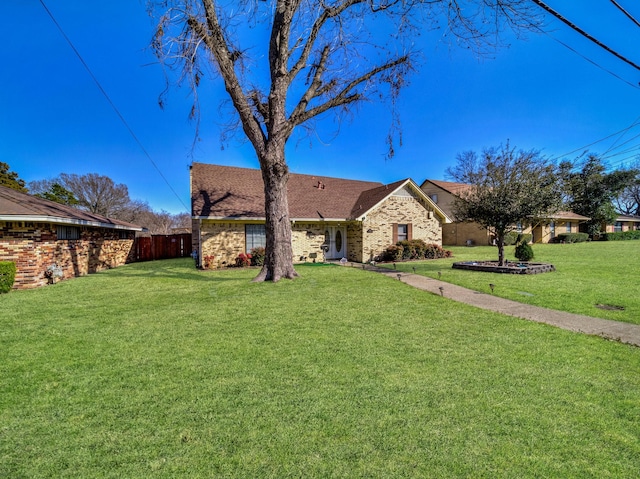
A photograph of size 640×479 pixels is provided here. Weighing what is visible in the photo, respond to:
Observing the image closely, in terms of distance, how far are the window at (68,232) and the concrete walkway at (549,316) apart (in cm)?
1333

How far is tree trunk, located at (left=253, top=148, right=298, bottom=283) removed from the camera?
950 cm

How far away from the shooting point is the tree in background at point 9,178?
24219 millimetres

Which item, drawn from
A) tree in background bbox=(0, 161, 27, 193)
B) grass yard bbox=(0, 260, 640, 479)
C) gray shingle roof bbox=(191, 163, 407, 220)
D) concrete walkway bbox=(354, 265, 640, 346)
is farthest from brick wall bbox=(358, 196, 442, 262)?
tree in background bbox=(0, 161, 27, 193)

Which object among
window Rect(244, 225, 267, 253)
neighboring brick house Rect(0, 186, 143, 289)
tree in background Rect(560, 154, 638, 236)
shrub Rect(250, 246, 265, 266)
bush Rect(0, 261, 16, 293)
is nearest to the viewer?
bush Rect(0, 261, 16, 293)

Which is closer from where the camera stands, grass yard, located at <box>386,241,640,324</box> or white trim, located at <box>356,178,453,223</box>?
grass yard, located at <box>386,241,640,324</box>

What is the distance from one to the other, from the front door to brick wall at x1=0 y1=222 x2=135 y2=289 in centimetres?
1165

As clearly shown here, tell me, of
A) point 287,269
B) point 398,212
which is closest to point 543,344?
point 287,269

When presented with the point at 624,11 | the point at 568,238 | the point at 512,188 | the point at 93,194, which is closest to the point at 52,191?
the point at 93,194

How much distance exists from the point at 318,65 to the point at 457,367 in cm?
1035

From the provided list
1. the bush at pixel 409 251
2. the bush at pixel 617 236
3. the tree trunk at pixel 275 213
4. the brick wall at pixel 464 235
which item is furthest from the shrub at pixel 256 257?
the bush at pixel 617 236

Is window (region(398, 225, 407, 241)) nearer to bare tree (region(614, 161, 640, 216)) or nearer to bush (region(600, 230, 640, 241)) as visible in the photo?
bush (region(600, 230, 640, 241))

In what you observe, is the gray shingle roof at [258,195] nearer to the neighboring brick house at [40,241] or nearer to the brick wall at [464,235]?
the neighboring brick house at [40,241]

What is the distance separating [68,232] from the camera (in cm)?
1190

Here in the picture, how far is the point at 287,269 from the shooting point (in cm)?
998
